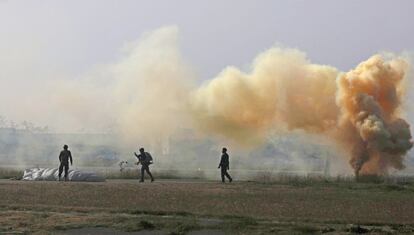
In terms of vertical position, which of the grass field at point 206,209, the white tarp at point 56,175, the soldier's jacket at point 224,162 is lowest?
the grass field at point 206,209

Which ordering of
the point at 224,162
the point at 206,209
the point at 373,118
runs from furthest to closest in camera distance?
the point at 373,118 < the point at 224,162 < the point at 206,209

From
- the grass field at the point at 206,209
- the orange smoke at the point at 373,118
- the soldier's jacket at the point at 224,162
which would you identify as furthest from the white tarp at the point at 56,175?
the orange smoke at the point at 373,118

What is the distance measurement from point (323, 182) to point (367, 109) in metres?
13.8

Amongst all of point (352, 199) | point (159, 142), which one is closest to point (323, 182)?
point (352, 199)

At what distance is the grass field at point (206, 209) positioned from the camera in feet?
52.9

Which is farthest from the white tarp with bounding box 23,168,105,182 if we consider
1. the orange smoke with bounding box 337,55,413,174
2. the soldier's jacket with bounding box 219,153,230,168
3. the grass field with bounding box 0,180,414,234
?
the orange smoke with bounding box 337,55,413,174

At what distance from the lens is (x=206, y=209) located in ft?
64.2

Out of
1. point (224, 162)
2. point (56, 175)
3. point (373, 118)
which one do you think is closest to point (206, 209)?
point (224, 162)

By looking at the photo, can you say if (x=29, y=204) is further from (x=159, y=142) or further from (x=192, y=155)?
(x=192, y=155)

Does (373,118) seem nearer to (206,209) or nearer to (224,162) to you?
(224,162)

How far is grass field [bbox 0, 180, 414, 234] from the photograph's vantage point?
1612cm

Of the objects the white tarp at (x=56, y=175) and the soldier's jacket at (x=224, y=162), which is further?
the soldier's jacket at (x=224, y=162)

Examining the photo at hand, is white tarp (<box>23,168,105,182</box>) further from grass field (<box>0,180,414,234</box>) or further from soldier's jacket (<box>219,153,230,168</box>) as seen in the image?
soldier's jacket (<box>219,153,230,168</box>)

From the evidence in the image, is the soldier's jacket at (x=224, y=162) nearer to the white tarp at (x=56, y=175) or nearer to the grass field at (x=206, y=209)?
the grass field at (x=206, y=209)
